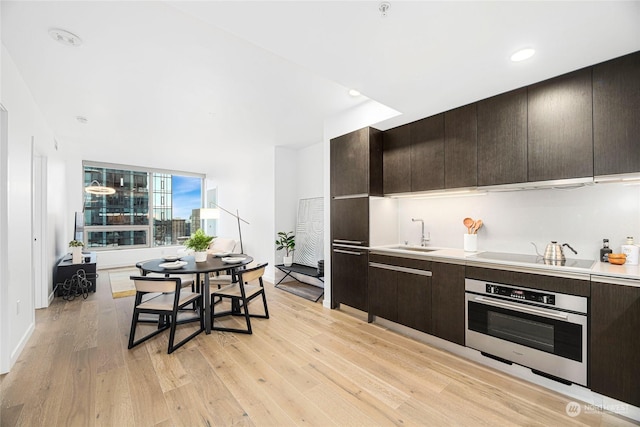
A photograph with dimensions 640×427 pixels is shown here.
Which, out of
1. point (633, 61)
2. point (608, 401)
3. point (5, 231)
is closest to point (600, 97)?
point (633, 61)

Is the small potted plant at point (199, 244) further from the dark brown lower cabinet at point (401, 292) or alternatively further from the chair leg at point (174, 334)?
the dark brown lower cabinet at point (401, 292)

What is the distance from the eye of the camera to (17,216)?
254 cm

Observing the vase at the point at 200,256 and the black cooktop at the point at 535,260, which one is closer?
the black cooktop at the point at 535,260

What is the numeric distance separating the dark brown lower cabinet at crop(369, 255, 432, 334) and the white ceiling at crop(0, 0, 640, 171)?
169cm

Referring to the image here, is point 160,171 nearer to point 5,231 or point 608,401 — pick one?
point 5,231

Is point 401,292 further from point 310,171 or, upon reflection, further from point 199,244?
point 310,171

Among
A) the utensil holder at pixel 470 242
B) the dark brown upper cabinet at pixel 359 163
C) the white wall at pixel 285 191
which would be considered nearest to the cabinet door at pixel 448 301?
the utensil holder at pixel 470 242

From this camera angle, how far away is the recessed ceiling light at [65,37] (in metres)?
2.12

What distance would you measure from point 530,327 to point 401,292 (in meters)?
1.13

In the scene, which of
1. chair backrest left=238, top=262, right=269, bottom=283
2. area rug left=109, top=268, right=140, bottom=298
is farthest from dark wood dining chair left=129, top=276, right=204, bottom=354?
area rug left=109, top=268, right=140, bottom=298

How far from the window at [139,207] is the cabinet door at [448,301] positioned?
6699 mm

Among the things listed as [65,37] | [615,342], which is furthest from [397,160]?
[65,37]

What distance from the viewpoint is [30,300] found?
3.00m

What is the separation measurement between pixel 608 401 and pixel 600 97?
2144 mm
